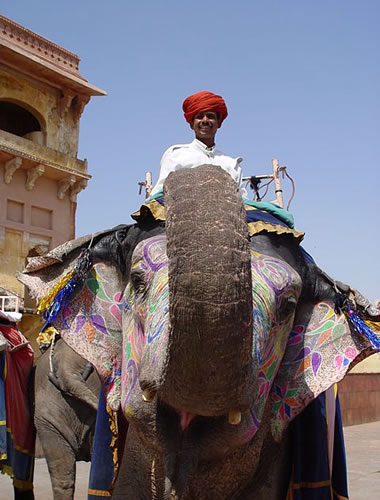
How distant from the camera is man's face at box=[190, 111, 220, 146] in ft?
10.0

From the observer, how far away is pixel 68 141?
19.7 meters

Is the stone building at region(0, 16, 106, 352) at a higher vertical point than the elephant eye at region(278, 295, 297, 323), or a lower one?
higher

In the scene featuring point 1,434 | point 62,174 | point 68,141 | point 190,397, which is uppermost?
point 68,141

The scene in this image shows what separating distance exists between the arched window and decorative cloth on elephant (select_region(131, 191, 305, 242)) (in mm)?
18764

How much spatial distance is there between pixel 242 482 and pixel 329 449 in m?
0.78

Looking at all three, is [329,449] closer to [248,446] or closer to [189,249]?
[248,446]

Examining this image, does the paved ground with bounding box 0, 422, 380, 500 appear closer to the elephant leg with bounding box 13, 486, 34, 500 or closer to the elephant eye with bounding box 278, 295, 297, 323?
the elephant leg with bounding box 13, 486, 34, 500

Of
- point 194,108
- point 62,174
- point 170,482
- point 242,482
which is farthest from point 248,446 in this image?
point 62,174

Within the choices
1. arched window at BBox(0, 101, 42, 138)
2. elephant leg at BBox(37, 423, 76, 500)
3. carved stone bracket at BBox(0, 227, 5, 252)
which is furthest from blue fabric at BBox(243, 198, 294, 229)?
arched window at BBox(0, 101, 42, 138)

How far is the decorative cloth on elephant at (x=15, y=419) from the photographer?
5.38 meters

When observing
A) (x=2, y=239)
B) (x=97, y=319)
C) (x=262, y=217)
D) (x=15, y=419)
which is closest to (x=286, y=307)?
(x=262, y=217)

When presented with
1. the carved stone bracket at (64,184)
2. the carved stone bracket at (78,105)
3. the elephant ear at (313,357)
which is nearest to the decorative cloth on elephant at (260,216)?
the elephant ear at (313,357)

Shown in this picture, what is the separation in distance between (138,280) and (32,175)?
16341 mm

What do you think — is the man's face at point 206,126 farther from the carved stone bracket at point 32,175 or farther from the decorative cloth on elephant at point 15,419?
the carved stone bracket at point 32,175
